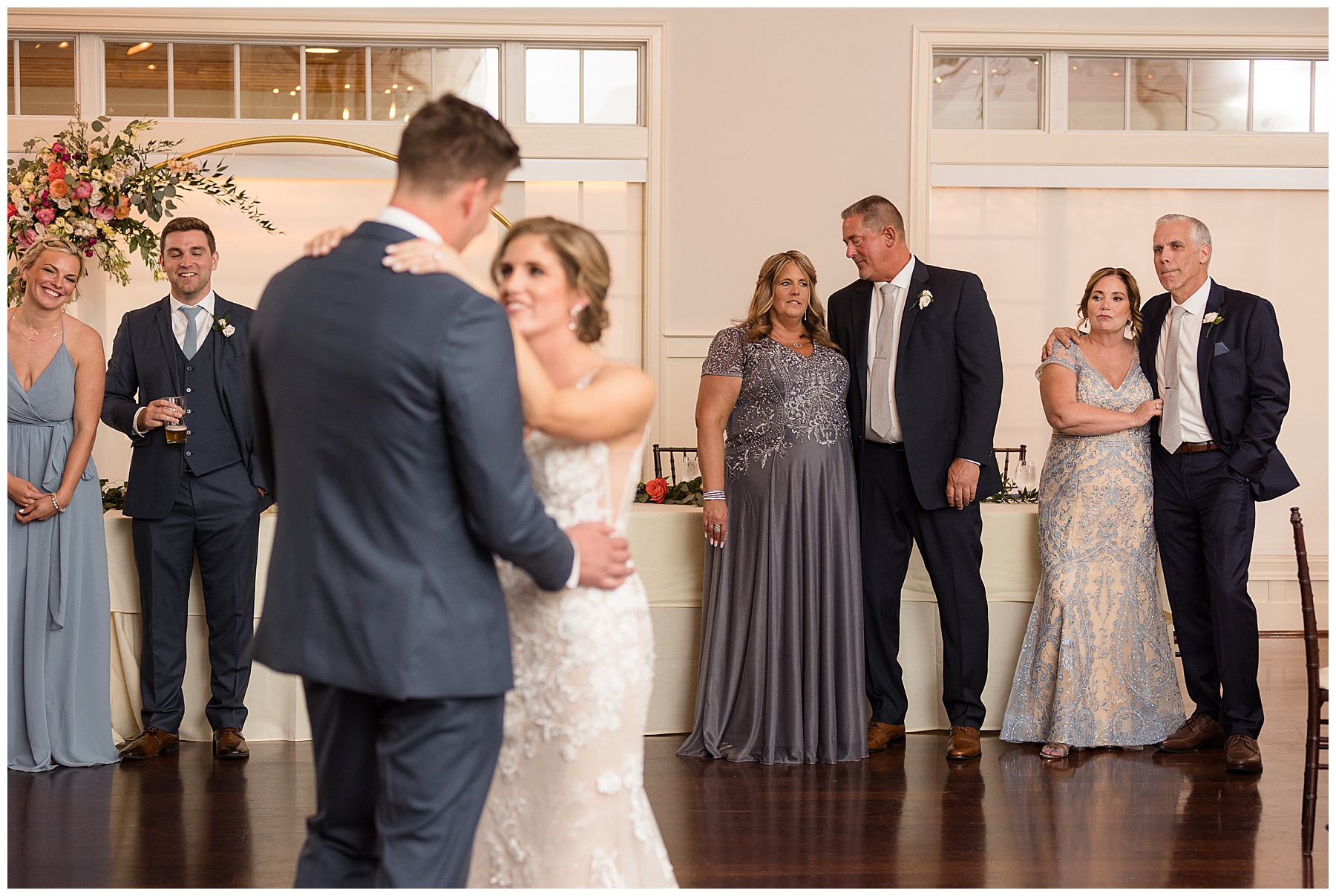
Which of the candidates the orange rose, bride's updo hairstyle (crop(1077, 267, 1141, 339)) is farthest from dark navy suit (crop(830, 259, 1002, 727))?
the orange rose

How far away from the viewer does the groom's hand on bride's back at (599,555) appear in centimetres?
209

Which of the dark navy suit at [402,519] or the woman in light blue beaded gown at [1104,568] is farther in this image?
the woman in light blue beaded gown at [1104,568]

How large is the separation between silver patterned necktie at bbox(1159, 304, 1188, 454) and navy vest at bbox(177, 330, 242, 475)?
3368 millimetres

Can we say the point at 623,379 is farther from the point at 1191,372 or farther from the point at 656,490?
the point at 1191,372

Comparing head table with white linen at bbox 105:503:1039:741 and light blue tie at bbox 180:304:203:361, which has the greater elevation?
light blue tie at bbox 180:304:203:361

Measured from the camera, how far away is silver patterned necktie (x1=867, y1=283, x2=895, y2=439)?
14.3 feet

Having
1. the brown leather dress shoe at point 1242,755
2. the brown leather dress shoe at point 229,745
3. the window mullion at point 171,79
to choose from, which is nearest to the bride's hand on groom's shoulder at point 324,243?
the brown leather dress shoe at point 229,745

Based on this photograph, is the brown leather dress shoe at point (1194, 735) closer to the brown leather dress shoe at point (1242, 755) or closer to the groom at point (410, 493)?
the brown leather dress shoe at point (1242, 755)

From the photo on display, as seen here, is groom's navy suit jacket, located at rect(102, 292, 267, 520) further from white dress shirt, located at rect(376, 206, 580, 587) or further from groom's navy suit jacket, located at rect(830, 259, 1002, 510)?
white dress shirt, located at rect(376, 206, 580, 587)

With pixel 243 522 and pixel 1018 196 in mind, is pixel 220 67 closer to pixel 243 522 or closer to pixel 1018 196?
pixel 243 522

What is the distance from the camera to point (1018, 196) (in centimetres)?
691

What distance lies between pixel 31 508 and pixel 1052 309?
5.44 metres

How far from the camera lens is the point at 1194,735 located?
432cm

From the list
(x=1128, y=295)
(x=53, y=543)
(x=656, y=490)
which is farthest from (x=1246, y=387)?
(x=53, y=543)
